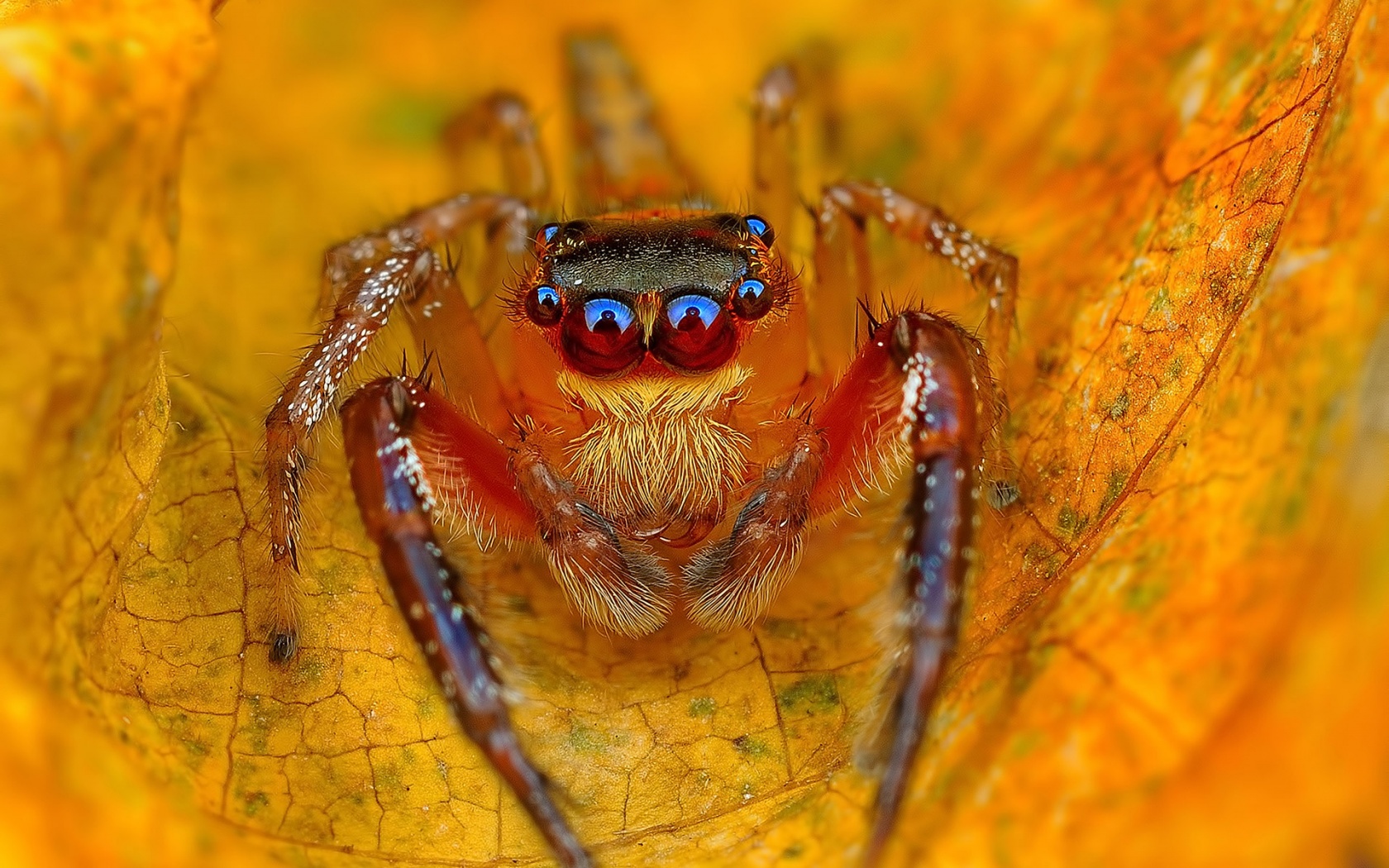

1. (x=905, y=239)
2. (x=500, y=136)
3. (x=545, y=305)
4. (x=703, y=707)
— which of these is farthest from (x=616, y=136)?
(x=703, y=707)

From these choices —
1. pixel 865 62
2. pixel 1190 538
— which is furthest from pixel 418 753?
pixel 865 62

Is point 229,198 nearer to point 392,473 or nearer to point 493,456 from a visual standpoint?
point 493,456

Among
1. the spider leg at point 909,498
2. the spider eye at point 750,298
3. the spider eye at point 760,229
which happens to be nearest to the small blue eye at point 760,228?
the spider eye at point 760,229

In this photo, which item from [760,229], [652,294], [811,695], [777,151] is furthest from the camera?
[777,151]

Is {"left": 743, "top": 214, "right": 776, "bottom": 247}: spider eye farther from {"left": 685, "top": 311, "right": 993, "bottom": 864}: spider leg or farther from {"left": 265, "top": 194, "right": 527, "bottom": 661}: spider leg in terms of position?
{"left": 265, "top": 194, "right": 527, "bottom": 661}: spider leg

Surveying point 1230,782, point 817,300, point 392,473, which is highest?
point 817,300

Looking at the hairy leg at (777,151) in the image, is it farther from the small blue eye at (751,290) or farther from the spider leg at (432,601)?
the spider leg at (432,601)

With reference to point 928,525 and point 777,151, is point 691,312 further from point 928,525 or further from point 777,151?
point 777,151
